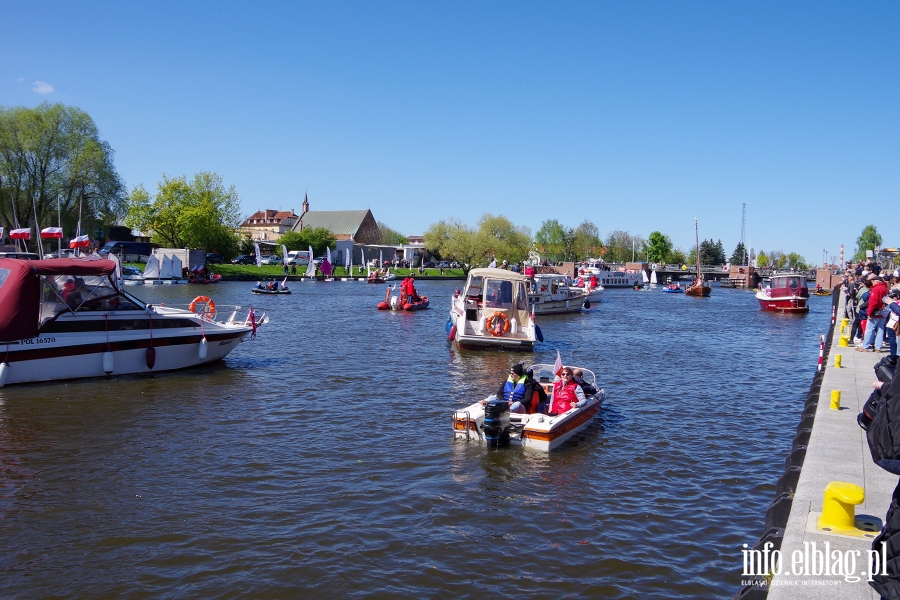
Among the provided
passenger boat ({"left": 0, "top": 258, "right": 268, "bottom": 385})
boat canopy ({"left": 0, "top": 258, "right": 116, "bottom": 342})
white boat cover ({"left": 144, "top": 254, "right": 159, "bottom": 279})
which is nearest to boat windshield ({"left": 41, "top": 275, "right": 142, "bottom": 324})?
passenger boat ({"left": 0, "top": 258, "right": 268, "bottom": 385})

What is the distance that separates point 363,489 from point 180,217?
8348 centimetres

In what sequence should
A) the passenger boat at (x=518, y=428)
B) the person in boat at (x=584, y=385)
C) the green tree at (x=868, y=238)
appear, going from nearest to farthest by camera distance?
the passenger boat at (x=518, y=428) < the person in boat at (x=584, y=385) < the green tree at (x=868, y=238)

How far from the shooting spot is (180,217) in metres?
86.8

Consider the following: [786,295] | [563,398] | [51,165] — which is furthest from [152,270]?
[563,398]

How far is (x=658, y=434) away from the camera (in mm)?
15570

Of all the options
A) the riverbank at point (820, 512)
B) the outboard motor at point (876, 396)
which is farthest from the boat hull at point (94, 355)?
the outboard motor at point (876, 396)

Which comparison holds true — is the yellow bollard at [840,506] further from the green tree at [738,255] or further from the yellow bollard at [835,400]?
the green tree at [738,255]

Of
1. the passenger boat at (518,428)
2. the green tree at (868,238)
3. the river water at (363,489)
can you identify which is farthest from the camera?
the green tree at (868,238)

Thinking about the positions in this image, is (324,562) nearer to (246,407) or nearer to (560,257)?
(246,407)

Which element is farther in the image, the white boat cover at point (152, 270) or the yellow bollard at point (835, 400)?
the white boat cover at point (152, 270)

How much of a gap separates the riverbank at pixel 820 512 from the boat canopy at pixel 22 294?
57.4 ft

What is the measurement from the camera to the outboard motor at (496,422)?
43.0 ft

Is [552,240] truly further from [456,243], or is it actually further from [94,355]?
[94,355]

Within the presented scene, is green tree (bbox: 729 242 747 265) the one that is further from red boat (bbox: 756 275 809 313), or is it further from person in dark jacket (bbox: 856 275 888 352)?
person in dark jacket (bbox: 856 275 888 352)
